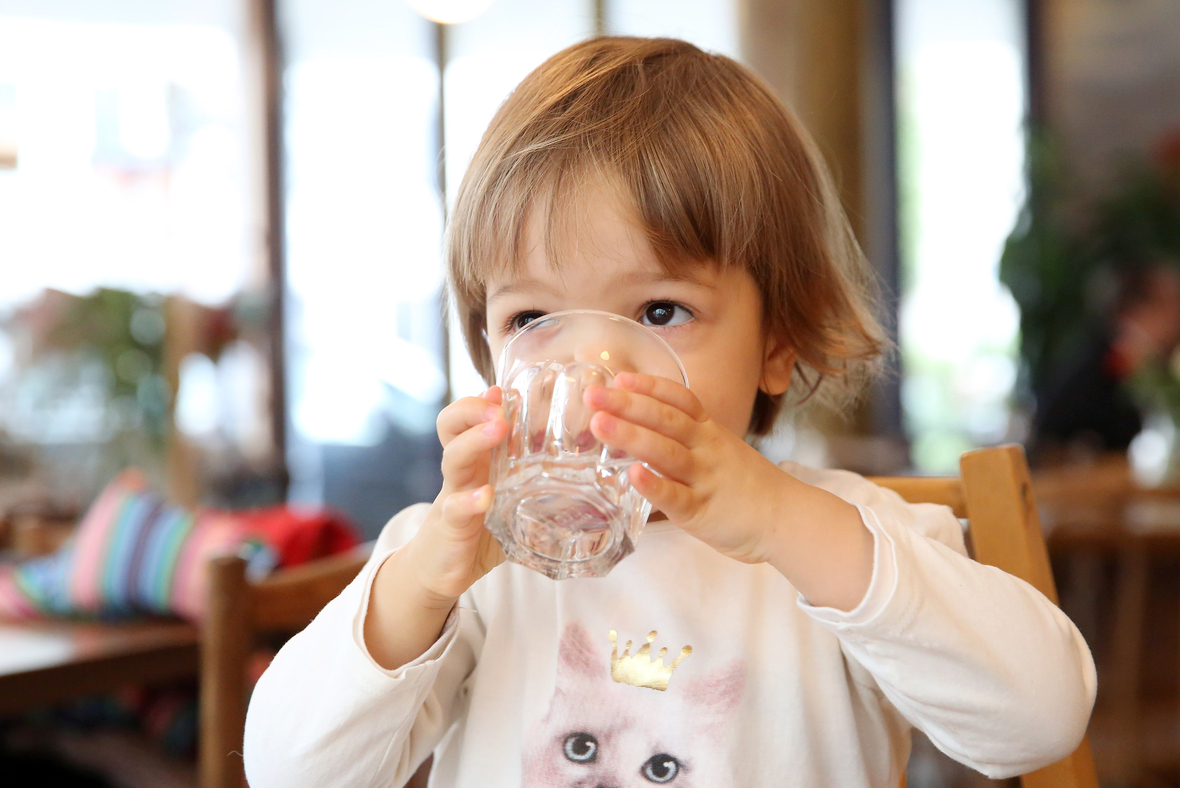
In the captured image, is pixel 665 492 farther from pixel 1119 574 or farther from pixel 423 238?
pixel 423 238

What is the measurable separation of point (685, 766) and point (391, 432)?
4.74 meters

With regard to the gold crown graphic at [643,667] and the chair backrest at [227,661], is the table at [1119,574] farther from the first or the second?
the chair backrest at [227,661]

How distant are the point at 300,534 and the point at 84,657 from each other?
456 millimetres

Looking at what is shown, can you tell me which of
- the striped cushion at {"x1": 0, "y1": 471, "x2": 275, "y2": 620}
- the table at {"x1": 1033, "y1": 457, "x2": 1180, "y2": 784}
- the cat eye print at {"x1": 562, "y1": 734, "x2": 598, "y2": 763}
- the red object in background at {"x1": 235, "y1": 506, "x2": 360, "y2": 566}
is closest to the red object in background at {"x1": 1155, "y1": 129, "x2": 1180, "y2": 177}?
the table at {"x1": 1033, "y1": 457, "x2": 1180, "y2": 784}

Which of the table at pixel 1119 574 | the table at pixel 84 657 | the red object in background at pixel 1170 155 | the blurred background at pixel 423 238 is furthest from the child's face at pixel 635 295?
the red object in background at pixel 1170 155

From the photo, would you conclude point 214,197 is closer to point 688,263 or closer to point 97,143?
point 97,143

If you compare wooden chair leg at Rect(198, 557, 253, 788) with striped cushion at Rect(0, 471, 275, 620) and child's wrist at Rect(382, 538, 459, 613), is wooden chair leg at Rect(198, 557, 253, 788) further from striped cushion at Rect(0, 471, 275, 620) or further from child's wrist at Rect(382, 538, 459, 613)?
striped cushion at Rect(0, 471, 275, 620)

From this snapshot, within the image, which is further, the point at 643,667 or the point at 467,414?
the point at 643,667

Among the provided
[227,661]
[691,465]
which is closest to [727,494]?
[691,465]

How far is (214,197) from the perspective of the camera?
4.92 metres

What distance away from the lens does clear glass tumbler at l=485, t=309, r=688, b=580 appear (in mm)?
619

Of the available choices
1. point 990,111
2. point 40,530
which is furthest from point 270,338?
point 990,111

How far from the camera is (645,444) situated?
59cm

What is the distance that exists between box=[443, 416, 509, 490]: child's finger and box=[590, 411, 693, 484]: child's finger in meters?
0.06
